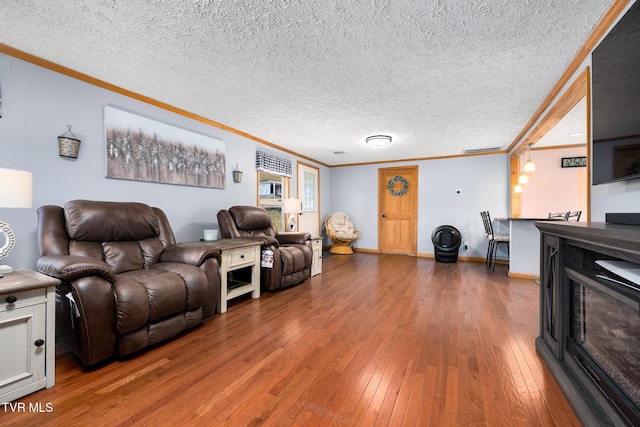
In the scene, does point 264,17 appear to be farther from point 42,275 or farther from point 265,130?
point 265,130

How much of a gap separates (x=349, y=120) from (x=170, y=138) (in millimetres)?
2193

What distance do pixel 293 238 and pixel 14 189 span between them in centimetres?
270

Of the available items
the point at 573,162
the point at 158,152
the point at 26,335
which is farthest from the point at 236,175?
the point at 573,162

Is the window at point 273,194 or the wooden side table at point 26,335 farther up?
the window at point 273,194

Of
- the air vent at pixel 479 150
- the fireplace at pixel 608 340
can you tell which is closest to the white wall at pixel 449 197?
the air vent at pixel 479 150

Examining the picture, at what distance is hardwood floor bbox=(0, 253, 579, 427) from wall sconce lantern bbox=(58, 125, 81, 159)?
160 centimetres

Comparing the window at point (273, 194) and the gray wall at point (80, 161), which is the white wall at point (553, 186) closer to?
the gray wall at point (80, 161)

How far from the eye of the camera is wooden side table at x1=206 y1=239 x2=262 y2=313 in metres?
2.60

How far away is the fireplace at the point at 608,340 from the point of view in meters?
1.02

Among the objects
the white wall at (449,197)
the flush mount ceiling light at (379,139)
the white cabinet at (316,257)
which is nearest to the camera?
the white cabinet at (316,257)

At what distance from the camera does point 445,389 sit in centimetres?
145

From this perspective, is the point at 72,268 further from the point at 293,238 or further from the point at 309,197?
the point at 309,197

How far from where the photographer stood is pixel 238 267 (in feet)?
9.18

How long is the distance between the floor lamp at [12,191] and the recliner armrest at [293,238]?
260cm
